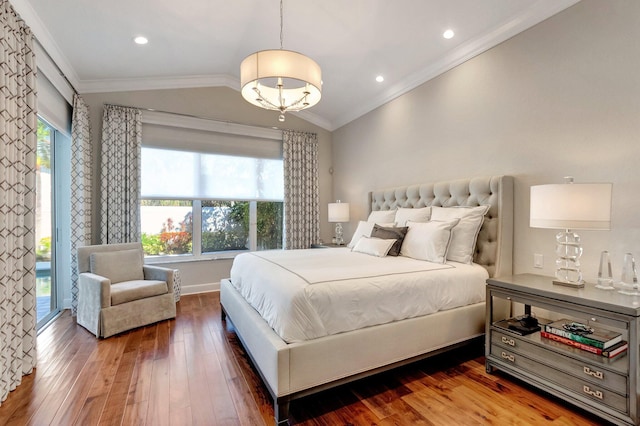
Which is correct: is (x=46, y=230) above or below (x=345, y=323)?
above

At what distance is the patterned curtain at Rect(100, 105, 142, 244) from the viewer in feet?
13.0

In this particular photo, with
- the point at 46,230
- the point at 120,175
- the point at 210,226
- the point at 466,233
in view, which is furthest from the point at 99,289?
the point at 466,233

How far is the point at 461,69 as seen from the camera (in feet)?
10.7

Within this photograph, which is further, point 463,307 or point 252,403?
point 463,307

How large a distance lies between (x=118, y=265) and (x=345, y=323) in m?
2.92

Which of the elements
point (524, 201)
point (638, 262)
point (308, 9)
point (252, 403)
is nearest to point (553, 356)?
point (638, 262)

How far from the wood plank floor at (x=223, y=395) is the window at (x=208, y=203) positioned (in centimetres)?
206

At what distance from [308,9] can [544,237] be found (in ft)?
9.85

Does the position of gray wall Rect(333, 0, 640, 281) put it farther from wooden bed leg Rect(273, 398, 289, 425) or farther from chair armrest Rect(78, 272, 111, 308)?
chair armrest Rect(78, 272, 111, 308)

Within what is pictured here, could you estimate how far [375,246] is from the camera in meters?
3.13

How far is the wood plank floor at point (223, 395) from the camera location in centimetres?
176

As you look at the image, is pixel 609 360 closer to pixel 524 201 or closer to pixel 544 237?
pixel 544 237

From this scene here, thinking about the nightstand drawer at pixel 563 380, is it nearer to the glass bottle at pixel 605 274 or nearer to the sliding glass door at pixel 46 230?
the glass bottle at pixel 605 274

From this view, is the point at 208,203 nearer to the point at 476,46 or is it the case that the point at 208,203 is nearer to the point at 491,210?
the point at 491,210
